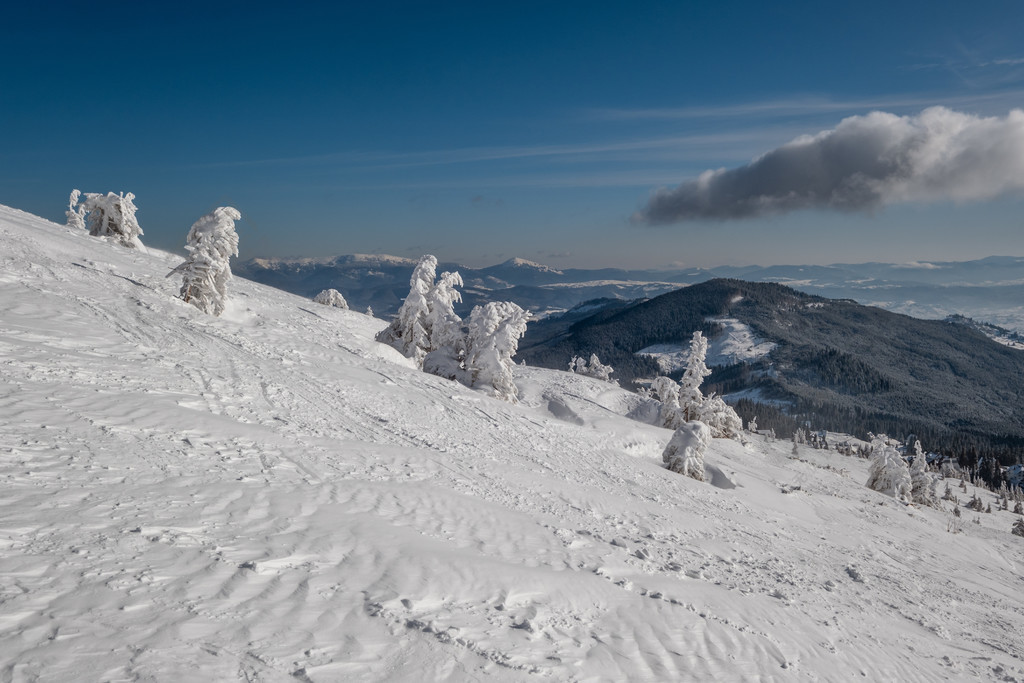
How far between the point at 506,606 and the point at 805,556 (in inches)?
563

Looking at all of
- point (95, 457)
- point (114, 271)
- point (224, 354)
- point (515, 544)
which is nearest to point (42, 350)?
point (224, 354)

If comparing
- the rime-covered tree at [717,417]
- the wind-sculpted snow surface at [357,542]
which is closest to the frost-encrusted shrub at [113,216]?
the wind-sculpted snow surface at [357,542]

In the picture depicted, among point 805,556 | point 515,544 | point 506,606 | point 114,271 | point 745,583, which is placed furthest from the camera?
point 114,271

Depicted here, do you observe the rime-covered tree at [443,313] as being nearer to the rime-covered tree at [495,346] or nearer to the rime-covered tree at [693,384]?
the rime-covered tree at [495,346]

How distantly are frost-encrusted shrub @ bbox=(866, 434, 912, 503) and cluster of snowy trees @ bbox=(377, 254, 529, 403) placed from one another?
3587cm

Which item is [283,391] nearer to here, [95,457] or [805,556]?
[95,457]

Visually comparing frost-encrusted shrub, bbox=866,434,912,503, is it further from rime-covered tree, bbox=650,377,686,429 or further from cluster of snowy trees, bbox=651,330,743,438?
rime-covered tree, bbox=650,377,686,429

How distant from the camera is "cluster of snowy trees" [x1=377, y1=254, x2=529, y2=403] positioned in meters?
36.4

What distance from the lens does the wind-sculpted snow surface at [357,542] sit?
671 cm

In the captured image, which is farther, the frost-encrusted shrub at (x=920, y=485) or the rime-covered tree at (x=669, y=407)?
the frost-encrusted shrub at (x=920, y=485)

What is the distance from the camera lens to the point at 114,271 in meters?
24.9

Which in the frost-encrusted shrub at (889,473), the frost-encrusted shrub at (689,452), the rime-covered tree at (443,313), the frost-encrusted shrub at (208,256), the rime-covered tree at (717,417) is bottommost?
the frost-encrusted shrub at (889,473)

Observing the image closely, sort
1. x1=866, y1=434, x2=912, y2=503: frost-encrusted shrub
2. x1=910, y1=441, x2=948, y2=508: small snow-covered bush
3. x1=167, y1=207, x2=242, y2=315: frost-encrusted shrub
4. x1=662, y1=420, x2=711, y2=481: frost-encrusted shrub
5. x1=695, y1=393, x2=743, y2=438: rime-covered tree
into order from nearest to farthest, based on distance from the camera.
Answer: x1=167, y1=207, x2=242, y2=315: frost-encrusted shrub < x1=662, y1=420, x2=711, y2=481: frost-encrusted shrub < x1=866, y1=434, x2=912, y2=503: frost-encrusted shrub < x1=695, y1=393, x2=743, y2=438: rime-covered tree < x1=910, y1=441, x2=948, y2=508: small snow-covered bush

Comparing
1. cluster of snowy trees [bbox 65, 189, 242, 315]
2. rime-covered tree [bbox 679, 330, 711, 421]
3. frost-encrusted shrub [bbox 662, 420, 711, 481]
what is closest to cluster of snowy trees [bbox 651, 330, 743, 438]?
rime-covered tree [bbox 679, 330, 711, 421]
